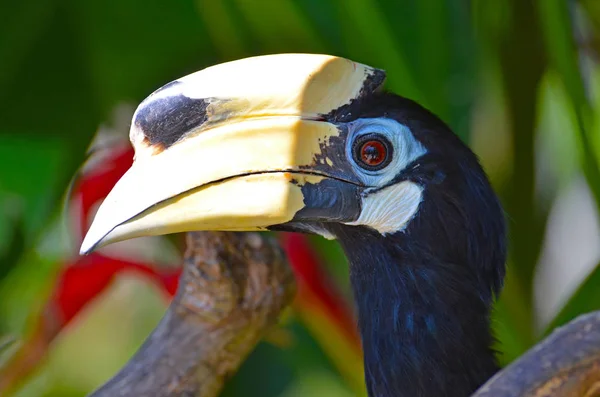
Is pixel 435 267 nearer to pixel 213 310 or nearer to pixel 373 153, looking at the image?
pixel 373 153

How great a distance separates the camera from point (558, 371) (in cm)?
68

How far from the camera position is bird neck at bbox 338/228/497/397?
99cm

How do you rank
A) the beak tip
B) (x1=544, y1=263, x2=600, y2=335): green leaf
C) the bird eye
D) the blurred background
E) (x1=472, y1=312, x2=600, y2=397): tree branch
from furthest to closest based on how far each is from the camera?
the blurred background → (x1=544, y1=263, x2=600, y2=335): green leaf → the bird eye → the beak tip → (x1=472, y1=312, x2=600, y2=397): tree branch

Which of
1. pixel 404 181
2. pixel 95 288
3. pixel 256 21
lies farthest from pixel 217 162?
pixel 95 288

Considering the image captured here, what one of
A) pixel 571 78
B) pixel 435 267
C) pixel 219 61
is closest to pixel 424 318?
pixel 435 267

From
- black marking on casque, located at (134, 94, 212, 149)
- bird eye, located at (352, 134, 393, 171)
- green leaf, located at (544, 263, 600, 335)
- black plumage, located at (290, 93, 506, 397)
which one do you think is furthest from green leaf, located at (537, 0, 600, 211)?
A: black marking on casque, located at (134, 94, 212, 149)

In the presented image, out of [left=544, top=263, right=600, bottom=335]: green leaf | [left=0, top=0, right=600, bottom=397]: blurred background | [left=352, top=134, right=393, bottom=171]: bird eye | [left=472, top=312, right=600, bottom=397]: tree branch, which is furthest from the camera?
[left=0, top=0, right=600, bottom=397]: blurred background

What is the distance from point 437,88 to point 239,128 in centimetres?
63

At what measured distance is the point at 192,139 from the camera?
34.9 inches

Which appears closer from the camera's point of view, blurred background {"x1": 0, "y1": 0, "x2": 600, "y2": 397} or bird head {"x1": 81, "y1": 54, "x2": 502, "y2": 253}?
bird head {"x1": 81, "y1": 54, "x2": 502, "y2": 253}

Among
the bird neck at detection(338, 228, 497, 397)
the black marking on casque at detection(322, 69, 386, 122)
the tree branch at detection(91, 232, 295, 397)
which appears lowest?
the bird neck at detection(338, 228, 497, 397)

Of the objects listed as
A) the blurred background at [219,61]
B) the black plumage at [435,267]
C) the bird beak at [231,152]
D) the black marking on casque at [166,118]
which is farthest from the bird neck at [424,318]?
the blurred background at [219,61]

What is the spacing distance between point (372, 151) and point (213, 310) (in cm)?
25

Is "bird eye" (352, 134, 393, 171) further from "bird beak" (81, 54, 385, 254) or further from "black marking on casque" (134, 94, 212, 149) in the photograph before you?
"black marking on casque" (134, 94, 212, 149)
